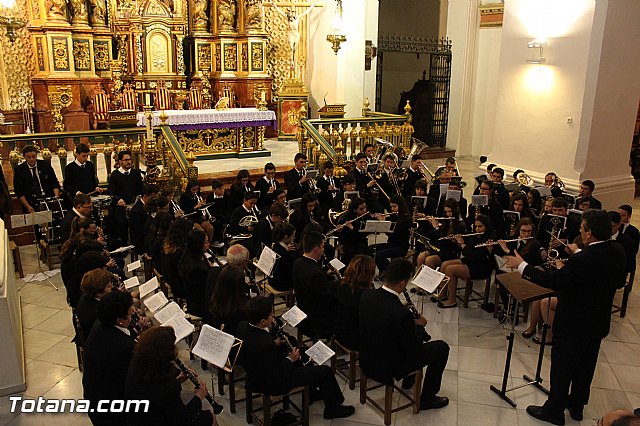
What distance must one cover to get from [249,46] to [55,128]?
541 cm

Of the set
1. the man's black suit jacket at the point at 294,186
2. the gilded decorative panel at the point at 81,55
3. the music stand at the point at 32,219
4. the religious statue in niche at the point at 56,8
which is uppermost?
the religious statue in niche at the point at 56,8

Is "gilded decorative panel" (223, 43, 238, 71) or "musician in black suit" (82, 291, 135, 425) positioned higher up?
"gilded decorative panel" (223, 43, 238, 71)

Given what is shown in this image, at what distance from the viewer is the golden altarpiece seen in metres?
13.0

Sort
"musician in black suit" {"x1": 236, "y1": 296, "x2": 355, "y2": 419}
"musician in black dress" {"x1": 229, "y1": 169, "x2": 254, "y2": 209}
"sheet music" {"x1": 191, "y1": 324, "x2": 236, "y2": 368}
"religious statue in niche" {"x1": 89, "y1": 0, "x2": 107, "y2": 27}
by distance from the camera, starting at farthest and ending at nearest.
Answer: "religious statue in niche" {"x1": 89, "y1": 0, "x2": 107, "y2": 27} < "musician in black dress" {"x1": 229, "y1": 169, "x2": 254, "y2": 209} < "musician in black suit" {"x1": 236, "y1": 296, "x2": 355, "y2": 419} < "sheet music" {"x1": 191, "y1": 324, "x2": 236, "y2": 368}

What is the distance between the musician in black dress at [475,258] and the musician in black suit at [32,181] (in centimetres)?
611

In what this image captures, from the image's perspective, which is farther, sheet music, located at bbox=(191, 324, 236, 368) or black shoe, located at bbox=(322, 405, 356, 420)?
black shoe, located at bbox=(322, 405, 356, 420)

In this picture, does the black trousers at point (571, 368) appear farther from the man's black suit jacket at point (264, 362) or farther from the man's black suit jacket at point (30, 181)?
the man's black suit jacket at point (30, 181)

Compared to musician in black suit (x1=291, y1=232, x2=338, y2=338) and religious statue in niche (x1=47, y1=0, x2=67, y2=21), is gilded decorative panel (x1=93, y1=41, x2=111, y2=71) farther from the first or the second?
musician in black suit (x1=291, y1=232, x2=338, y2=338)

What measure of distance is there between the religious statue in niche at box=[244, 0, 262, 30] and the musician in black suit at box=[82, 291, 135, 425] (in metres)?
12.3

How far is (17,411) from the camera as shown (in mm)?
5152

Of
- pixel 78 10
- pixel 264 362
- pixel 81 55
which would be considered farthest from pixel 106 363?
pixel 78 10

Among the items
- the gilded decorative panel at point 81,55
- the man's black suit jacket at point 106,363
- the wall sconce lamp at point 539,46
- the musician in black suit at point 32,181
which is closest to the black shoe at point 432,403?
the man's black suit jacket at point 106,363

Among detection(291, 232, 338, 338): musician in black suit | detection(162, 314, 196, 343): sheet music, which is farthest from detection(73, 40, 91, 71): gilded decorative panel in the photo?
detection(162, 314, 196, 343): sheet music

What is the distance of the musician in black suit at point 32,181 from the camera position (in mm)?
8516
